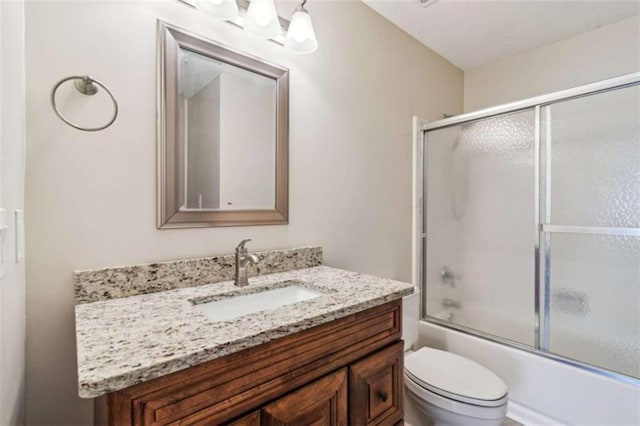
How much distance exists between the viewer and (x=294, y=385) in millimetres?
794

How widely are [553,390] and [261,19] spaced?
2242mm

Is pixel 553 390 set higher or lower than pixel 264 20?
lower

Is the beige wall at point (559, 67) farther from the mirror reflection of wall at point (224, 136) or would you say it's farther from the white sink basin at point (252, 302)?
the white sink basin at point (252, 302)

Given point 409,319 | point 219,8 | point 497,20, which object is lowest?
point 409,319

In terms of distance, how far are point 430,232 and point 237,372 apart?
1.76 meters

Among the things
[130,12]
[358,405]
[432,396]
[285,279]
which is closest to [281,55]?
[130,12]

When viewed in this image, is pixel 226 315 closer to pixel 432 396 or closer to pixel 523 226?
pixel 432 396

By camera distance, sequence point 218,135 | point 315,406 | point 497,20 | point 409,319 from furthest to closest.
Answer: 1. point 497,20
2. point 409,319
3. point 218,135
4. point 315,406

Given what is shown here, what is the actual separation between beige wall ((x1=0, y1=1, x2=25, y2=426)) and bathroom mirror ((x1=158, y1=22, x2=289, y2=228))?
350 millimetres

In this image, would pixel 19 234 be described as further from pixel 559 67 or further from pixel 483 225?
pixel 559 67

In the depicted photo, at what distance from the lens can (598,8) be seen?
177cm

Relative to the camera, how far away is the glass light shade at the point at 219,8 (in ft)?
3.64

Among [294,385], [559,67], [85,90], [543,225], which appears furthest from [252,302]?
[559,67]

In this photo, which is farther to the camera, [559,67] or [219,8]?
[559,67]
